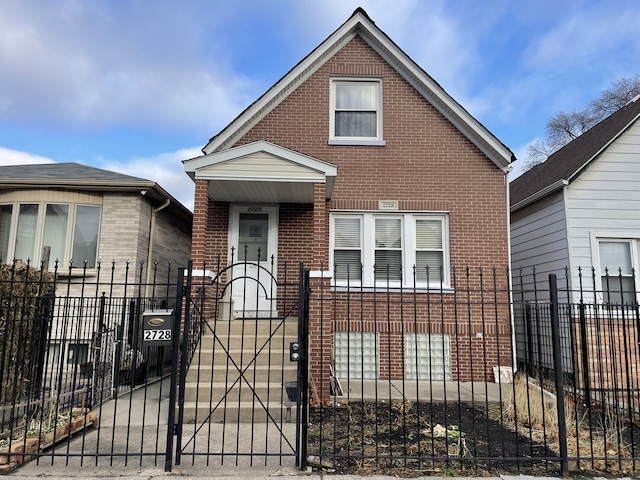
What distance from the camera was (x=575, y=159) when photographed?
10102 millimetres

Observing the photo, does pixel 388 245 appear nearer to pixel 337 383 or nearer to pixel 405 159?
pixel 405 159

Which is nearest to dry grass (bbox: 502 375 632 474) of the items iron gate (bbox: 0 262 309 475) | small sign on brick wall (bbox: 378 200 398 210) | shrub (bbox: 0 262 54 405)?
A: iron gate (bbox: 0 262 309 475)

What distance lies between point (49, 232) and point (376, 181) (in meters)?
7.63

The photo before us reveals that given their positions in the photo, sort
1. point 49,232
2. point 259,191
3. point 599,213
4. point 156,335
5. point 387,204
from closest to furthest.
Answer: point 156,335
point 259,191
point 599,213
point 387,204
point 49,232

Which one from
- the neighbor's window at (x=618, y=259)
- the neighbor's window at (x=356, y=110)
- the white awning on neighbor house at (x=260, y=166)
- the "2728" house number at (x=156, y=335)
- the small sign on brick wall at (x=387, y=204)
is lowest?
the "2728" house number at (x=156, y=335)

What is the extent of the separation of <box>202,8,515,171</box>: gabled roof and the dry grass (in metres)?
5.20

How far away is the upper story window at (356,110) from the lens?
9.94 meters

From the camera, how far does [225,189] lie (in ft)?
28.1

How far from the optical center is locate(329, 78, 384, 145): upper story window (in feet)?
32.6

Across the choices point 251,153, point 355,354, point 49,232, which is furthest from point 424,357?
point 49,232

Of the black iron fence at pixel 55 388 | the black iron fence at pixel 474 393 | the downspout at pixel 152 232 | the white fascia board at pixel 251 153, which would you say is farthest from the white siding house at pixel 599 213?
the downspout at pixel 152 232

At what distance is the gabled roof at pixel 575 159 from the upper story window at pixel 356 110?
158 inches

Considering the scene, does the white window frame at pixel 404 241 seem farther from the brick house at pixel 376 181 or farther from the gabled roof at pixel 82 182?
the gabled roof at pixel 82 182

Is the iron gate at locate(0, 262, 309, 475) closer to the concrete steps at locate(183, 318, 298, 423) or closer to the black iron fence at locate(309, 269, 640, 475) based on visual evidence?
the concrete steps at locate(183, 318, 298, 423)
